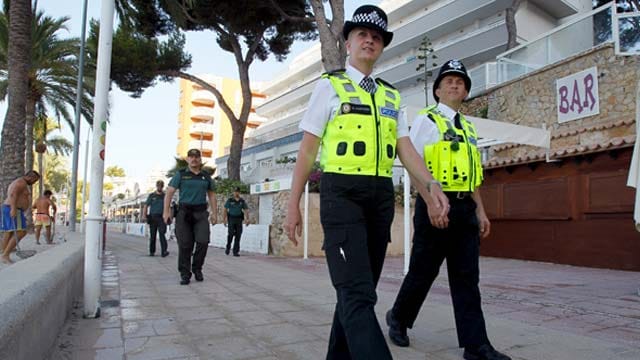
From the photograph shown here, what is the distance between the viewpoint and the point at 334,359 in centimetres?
241

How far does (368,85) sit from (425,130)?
0.83 metres

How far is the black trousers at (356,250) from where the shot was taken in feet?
6.91

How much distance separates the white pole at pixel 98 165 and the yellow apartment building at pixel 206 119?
69.7 m

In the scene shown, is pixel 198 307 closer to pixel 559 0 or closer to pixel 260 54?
pixel 260 54

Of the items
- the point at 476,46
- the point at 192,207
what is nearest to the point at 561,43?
the point at 192,207

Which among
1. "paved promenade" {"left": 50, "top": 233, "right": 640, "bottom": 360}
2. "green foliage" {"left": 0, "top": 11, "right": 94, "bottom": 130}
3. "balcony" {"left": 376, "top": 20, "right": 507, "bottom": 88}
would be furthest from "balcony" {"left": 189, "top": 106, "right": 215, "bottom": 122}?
"paved promenade" {"left": 50, "top": 233, "right": 640, "bottom": 360}

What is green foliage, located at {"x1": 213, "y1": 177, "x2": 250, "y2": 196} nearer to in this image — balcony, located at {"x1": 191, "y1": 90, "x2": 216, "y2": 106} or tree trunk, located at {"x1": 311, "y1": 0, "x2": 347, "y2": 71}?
tree trunk, located at {"x1": 311, "y1": 0, "x2": 347, "y2": 71}

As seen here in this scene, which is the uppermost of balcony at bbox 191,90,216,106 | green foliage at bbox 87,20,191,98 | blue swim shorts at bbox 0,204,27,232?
balcony at bbox 191,90,216,106

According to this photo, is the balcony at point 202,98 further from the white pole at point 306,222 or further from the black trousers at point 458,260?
the black trousers at point 458,260

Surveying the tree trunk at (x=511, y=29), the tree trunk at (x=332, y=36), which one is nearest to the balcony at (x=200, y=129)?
the tree trunk at (x=511, y=29)

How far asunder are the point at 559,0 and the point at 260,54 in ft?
58.1

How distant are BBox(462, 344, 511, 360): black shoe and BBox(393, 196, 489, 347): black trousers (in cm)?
3

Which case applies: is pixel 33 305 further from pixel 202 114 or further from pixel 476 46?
pixel 202 114

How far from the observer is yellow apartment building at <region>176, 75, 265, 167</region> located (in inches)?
2904
